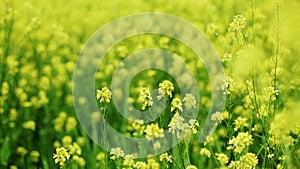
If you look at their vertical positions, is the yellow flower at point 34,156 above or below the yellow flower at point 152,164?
above

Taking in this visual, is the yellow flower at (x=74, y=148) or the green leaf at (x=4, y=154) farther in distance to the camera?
the green leaf at (x=4, y=154)

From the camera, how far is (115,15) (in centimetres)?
643

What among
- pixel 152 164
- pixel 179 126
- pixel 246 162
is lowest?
pixel 246 162

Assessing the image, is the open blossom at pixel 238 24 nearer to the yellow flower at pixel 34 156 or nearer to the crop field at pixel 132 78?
the crop field at pixel 132 78

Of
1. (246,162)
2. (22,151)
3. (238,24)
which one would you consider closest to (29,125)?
(22,151)

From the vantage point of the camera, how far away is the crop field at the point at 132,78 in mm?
3621

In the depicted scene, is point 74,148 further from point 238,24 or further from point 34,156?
point 238,24

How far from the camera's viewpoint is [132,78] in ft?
17.1

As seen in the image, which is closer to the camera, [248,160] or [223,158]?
[248,160]

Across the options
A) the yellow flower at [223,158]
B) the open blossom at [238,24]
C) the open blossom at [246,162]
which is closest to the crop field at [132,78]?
the open blossom at [238,24]

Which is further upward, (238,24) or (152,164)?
(238,24)

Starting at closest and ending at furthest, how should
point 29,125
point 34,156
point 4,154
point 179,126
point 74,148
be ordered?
point 179,126
point 74,148
point 4,154
point 34,156
point 29,125

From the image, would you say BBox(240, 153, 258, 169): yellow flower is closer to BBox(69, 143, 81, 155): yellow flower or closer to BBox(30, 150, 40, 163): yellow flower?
BBox(69, 143, 81, 155): yellow flower

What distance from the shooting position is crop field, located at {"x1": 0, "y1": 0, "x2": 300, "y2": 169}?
143 inches
